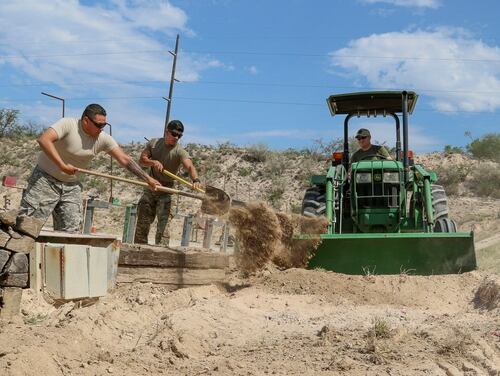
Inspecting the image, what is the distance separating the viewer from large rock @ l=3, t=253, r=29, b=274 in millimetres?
5031

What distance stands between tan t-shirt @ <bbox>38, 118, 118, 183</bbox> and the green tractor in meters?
2.60

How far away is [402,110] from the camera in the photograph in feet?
29.7

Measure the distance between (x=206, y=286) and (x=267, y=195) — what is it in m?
22.1

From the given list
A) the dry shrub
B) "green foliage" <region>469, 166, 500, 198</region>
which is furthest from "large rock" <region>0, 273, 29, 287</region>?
"green foliage" <region>469, 166, 500, 198</region>

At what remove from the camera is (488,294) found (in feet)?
21.9

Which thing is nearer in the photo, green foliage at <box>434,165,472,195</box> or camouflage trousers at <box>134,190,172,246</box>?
camouflage trousers at <box>134,190,172,246</box>

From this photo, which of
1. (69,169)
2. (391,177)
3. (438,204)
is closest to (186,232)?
(391,177)

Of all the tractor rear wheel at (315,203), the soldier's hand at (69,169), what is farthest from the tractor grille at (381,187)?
the soldier's hand at (69,169)

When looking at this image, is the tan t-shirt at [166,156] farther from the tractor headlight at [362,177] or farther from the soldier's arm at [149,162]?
the tractor headlight at [362,177]

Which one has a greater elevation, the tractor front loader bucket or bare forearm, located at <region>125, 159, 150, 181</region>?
bare forearm, located at <region>125, 159, 150, 181</region>

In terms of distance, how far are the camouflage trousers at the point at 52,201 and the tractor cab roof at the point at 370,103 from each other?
13.6ft

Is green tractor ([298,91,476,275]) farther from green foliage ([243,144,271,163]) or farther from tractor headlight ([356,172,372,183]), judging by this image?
green foliage ([243,144,271,163])

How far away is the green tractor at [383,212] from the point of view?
24.6 ft

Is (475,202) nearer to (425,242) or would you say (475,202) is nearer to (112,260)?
(425,242)
